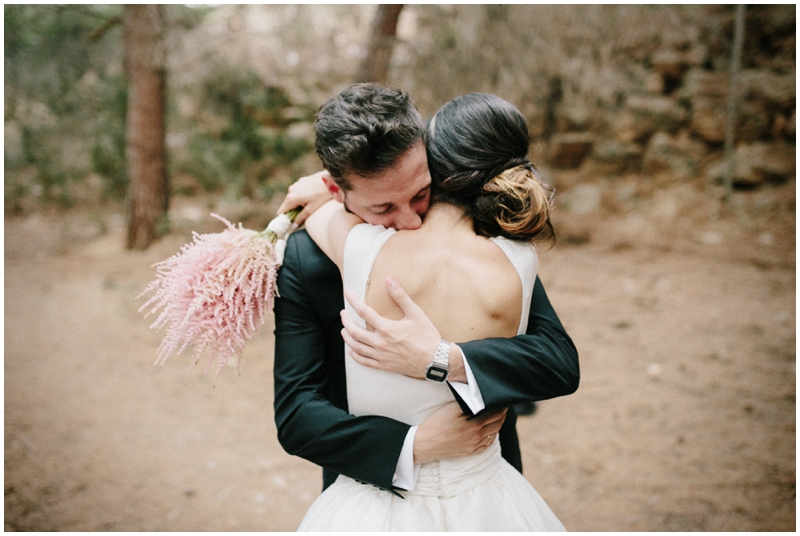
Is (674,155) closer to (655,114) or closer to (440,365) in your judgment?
(655,114)

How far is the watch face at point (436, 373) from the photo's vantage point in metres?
1.29

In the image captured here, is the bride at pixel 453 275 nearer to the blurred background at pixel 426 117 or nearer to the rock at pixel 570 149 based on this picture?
the blurred background at pixel 426 117

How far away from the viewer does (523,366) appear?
4.45 feet

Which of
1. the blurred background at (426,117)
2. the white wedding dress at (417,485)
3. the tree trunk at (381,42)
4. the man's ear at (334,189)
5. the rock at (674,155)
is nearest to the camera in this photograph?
the white wedding dress at (417,485)

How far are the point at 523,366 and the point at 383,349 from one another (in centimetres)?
38

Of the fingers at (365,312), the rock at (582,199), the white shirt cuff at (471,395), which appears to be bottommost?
the rock at (582,199)

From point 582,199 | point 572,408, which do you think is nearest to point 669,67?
point 582,199

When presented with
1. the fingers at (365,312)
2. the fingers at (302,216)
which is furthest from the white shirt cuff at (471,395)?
the fingers at (302,216)

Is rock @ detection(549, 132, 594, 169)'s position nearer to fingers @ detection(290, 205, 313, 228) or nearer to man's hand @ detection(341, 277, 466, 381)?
fingers @ detection(290, 205, 313, 228)

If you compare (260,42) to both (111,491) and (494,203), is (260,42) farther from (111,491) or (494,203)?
(494,203)

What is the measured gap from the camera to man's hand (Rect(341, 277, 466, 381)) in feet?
4.20

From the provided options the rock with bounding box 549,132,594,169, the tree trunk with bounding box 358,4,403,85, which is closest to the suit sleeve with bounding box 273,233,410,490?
the tree trunk with bounding box 358,4,403,85

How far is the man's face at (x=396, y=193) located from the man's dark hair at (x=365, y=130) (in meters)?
0.02

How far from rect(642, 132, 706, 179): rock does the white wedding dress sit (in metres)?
7.69
